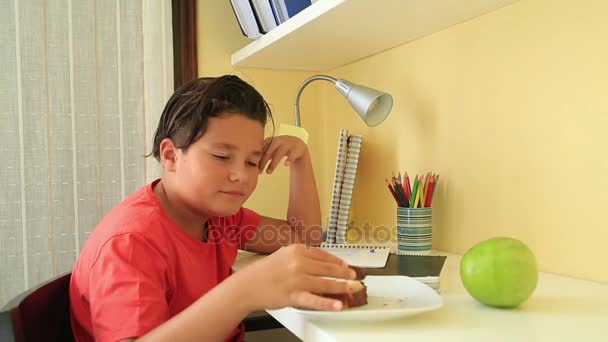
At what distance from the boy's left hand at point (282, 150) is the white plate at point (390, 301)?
417 millimetres

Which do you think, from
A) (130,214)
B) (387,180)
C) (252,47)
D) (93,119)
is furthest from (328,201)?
(130,214)

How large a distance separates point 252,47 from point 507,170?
71cm

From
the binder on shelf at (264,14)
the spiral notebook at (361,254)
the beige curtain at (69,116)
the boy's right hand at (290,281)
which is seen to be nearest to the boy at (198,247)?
the boy's right hand at (290,281)

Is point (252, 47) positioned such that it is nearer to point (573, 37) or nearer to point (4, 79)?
point (4, 79)

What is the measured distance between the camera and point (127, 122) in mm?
1377

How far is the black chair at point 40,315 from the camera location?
60cm

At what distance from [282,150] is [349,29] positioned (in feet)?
0.98

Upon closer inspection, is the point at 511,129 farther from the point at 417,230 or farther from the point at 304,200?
the point at 304,200

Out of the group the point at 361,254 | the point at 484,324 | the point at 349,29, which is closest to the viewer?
the point at 484,324

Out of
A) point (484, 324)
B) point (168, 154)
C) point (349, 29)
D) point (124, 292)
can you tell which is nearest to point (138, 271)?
point (124, 292)

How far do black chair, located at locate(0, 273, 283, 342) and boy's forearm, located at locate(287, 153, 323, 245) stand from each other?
0.54 metres

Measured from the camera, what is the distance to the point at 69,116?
131cm

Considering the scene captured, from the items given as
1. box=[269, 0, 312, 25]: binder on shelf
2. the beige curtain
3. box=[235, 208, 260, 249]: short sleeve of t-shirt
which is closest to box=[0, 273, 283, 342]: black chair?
box=[235, 208, 260, 249]: short sleeve of t-shirt

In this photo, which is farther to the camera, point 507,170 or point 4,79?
point 4,79
